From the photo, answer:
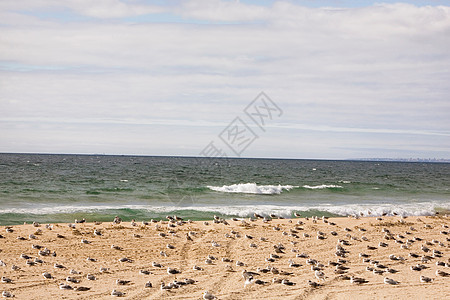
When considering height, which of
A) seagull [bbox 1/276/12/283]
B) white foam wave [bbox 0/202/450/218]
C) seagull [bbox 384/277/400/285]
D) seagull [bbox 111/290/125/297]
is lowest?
seagull [bbox 111/290/125/297]

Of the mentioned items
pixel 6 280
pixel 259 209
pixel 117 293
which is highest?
pixel 259 209

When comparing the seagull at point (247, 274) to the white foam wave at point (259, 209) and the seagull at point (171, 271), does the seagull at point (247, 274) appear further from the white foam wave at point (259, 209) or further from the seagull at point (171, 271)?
the white foam wave at point (259, 209)

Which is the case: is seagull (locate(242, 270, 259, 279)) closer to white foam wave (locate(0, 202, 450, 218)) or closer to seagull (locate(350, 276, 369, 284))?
seagull (locate(350, 276, 369, 284))

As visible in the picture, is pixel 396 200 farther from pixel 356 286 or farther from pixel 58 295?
pixel 58 295

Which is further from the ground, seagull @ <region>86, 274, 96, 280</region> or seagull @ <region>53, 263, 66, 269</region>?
seagull @ <region>53, 263, 66, 269</region>

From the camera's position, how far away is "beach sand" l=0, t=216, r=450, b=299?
12.2 meters

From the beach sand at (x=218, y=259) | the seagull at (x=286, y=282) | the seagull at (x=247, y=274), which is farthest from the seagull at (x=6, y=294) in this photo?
the seagull at (x=286, y=282)

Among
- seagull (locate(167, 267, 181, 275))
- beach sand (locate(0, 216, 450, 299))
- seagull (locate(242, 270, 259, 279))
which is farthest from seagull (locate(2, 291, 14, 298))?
seagull (locate(242, 270, 259, 279))

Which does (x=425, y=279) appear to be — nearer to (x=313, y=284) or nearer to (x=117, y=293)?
(x=313, y=284)

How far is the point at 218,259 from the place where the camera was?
1561cm

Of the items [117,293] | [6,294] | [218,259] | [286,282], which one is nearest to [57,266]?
[6,294]

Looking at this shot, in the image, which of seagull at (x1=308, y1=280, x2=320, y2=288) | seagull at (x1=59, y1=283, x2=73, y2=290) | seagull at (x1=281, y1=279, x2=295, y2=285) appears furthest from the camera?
seagull at (x1=281, y1=279, x2=295, y2=285)

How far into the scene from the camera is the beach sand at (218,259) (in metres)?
12.2

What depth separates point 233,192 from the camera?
40.6m
